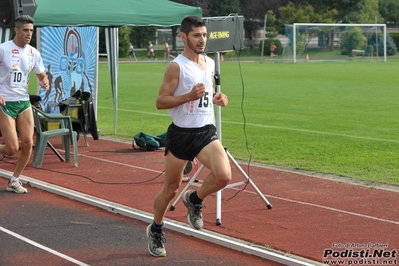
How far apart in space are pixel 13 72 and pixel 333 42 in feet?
153

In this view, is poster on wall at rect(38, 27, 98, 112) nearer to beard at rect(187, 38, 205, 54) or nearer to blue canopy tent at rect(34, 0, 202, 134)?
blue canopy tent at rect(34, 0, 202, 134)

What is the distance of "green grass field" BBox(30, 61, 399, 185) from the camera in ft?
41.2

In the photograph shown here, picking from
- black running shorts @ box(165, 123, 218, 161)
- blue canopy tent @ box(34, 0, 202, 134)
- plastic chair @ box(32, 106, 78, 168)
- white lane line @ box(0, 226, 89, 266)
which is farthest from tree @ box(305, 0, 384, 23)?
black running shorts @ box(165, 123, 218, 161)

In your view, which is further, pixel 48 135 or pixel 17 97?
pixel 48 135

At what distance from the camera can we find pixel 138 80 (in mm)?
34781

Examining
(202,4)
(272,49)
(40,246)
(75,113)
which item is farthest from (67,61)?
(202,4)

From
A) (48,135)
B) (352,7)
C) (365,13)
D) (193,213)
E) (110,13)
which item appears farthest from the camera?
(352,7)

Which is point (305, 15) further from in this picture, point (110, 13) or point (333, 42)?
point (110, 13)

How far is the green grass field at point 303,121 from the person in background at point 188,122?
2.39m

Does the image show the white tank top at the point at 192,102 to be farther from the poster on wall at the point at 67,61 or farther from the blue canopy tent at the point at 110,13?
the poster on wall at the point at 67,61

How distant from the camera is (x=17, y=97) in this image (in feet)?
32.4

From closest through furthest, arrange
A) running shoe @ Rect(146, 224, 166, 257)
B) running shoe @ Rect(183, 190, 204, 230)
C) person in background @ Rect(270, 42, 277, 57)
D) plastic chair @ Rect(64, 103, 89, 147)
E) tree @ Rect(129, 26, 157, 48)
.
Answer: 1. running shoe @ Rect(146, 224, 166, 257)
2. running shoe @ Rect(183, 190, 204, 230)
3. plastic chair @ Rect(64, 103, 89, 147)
4. person in background @ Rect(270, 42, 277, 57)
5. tree @ Rect(129, 26, 157, 48)

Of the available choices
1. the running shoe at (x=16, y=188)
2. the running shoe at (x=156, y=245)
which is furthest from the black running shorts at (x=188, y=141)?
the running shoe at (x=16, y=188)

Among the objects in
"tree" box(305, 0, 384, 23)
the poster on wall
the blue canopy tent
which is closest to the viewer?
the blue canopy tent
